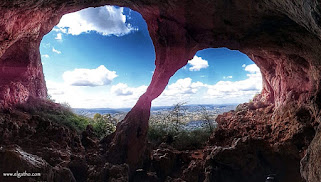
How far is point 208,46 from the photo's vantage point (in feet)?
30.6

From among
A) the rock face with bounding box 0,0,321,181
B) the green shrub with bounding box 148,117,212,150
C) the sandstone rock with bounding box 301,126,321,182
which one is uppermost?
the rock face with bounding box 0,0,321,181

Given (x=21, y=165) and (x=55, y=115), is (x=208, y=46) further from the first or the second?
(x=55, y=115)

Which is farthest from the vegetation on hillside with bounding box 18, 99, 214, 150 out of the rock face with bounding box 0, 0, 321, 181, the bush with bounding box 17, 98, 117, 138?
the rock face with bounding box 0, 0, 321, 181

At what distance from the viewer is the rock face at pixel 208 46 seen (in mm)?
6215

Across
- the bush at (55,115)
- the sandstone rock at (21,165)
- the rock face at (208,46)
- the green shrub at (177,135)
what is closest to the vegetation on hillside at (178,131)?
the green shrub at (177,135)

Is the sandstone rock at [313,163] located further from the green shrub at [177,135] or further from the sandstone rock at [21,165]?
the green shrub at [177,135]

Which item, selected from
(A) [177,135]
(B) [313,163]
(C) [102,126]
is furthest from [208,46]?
(C) [102,126]

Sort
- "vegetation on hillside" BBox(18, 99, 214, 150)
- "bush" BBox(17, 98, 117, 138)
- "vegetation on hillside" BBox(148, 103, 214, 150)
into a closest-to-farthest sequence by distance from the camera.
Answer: "bush" BBox(17, 98, 117, 138) → "vegetation on hillside" BBox(18, 99, 214, 150) → "vegetation on hillside" BBox(148, 103, 214, 150)

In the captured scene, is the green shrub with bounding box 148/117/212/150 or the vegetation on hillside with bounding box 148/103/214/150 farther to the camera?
the vegetation on hillside with bounding box 148/103/214/150

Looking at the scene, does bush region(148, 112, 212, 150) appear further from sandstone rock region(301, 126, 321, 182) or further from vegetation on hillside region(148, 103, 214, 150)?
sandstone rock region(301, 126, 321, 182)

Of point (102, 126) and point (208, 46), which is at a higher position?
point (208, 46)

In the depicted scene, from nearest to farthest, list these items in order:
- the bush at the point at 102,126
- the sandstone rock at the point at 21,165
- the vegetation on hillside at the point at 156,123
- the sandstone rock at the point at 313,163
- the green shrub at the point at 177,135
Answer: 1. the sandstone rock at the point at 313,163
2. the sandstone rock at the point at 21,165
3. the vegetation on hillside at the point at 156,123
4. the green shrub at the point at 177,135
5. the bush at the point at 102,126

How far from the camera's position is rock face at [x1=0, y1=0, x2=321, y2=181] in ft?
20.4

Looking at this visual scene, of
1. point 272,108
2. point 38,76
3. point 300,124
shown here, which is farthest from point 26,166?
point 272,108
